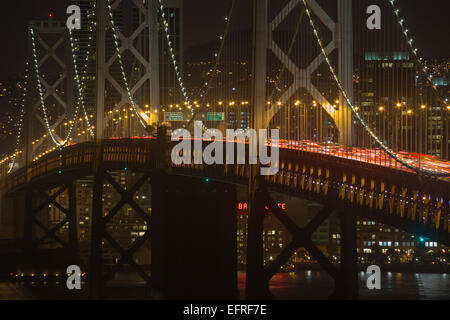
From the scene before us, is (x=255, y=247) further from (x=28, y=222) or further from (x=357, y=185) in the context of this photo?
(x=28, y=222)

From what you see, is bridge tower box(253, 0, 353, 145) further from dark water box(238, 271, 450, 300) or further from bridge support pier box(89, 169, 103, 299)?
dark water box(238, 271, 450, 300)

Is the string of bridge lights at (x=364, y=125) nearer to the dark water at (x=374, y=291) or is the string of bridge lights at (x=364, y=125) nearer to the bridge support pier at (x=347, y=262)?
the bridge support pier at (x=347, y=262)

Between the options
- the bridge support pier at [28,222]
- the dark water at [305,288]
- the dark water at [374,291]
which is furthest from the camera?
the dark water at [374,291]

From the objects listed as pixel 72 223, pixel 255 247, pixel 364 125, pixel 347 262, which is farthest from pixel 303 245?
pixel 72 223

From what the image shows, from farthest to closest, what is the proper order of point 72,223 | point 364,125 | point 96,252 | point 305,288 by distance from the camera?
point 305,288 → point 72,223 → point 96,252 → point 364,125

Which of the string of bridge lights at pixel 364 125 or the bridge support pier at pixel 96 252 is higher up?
the string of bridge lights at pixel 364 125

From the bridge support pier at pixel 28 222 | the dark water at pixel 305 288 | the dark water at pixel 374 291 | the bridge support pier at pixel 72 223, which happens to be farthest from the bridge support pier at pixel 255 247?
the bridge support pier at pixel 72 223
